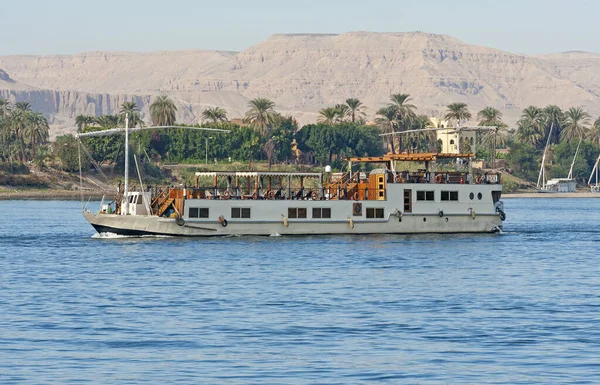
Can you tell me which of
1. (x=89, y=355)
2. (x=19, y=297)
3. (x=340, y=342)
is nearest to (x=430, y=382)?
(x=340, y=342)

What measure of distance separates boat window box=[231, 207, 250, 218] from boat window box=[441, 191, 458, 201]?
13175 millimetres

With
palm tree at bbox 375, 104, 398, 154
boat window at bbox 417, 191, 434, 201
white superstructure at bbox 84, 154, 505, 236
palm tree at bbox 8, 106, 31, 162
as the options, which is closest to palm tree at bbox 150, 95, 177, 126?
palm tree at bbox 8, 106, 31, 162

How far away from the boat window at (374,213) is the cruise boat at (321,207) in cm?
6

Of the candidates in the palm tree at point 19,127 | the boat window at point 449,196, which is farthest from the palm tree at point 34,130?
the boat window at point 449,196

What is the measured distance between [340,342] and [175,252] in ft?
97.2

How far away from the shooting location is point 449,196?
238ft

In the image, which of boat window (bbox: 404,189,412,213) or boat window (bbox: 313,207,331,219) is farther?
boat window (bbox: 404,189,412,213)

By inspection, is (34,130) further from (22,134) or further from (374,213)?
(374,213)

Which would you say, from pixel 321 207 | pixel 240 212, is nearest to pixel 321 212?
pixel 321 207

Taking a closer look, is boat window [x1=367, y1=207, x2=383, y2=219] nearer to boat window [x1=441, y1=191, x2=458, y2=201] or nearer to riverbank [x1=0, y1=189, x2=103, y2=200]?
boat window [x1=441, y1=191, x2=458, y2=201]

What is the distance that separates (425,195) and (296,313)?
3514 cm

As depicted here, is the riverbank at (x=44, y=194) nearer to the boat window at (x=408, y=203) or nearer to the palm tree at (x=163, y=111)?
the palm tree at (x=163, y=111)

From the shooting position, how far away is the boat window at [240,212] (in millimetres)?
68688

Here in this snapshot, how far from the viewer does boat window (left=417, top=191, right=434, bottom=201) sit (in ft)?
235
